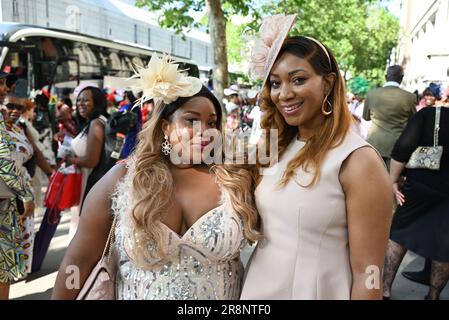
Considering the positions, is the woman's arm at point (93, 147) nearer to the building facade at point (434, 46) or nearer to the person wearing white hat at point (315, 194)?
the person wearing white hat at point (315, 194)

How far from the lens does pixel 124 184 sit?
2.03 metres

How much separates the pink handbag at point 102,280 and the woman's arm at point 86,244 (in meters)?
0.05

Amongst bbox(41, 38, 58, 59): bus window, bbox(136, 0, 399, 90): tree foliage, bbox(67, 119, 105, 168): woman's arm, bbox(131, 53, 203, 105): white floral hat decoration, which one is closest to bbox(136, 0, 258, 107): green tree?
bbox(136, 0, 399, 90): tree foliage

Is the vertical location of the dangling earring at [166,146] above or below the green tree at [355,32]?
below

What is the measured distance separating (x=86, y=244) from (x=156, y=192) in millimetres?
384

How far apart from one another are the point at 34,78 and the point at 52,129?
1613 mm

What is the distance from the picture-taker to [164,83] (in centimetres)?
207

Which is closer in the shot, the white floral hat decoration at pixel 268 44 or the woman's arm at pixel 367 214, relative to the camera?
the woman's arm at pixel 367 214

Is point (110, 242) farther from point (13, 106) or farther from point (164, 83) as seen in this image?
point (13, 106)

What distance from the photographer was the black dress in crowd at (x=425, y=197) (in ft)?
12.5

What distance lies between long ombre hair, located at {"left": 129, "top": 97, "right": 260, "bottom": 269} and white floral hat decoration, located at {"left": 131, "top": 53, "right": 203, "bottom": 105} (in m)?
0.08

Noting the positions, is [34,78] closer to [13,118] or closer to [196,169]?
[13,118]

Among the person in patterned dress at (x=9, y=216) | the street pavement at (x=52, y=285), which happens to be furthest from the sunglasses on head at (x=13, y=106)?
the street pavement at (x=52, y=285)

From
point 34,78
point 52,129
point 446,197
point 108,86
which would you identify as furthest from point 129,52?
point 446,197
